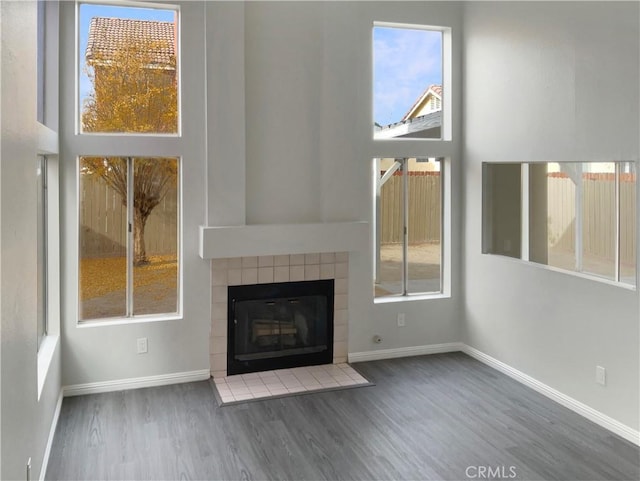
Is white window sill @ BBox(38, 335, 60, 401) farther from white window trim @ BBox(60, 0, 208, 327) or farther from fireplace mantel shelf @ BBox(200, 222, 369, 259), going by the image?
fireplace mantel shelf @ BBox(200, 222, 369, 259)

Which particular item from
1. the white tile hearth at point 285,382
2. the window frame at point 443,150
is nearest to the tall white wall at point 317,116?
the window frame at point 443,150

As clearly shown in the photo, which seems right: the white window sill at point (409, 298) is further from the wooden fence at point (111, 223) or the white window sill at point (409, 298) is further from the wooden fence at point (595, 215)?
the wooden fence at point (111, 223)

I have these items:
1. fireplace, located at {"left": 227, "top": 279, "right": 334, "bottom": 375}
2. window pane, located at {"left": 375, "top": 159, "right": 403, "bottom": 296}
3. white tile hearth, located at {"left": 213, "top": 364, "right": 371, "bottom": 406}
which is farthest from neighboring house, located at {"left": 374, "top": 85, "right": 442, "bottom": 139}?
white tile hearth, located at {"left": 213, "top": 364, "right": 371, "bottom": 406}

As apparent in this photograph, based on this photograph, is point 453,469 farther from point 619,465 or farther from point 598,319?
point 598,319

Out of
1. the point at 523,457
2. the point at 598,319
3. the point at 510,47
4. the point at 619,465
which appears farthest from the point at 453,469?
the point at 510,47

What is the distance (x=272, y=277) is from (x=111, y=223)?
4.44 ft

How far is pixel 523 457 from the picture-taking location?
10.9ft

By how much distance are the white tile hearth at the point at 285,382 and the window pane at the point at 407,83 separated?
7.03 feet

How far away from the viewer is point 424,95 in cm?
530

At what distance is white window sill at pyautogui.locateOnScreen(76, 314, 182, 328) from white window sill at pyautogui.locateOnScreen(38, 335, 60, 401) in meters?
0.33

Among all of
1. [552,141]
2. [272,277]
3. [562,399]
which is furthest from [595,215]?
[272,277]

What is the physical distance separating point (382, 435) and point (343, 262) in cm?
175

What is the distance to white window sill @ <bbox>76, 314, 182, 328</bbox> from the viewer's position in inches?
174

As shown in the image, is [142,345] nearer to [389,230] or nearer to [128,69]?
[128,69]
